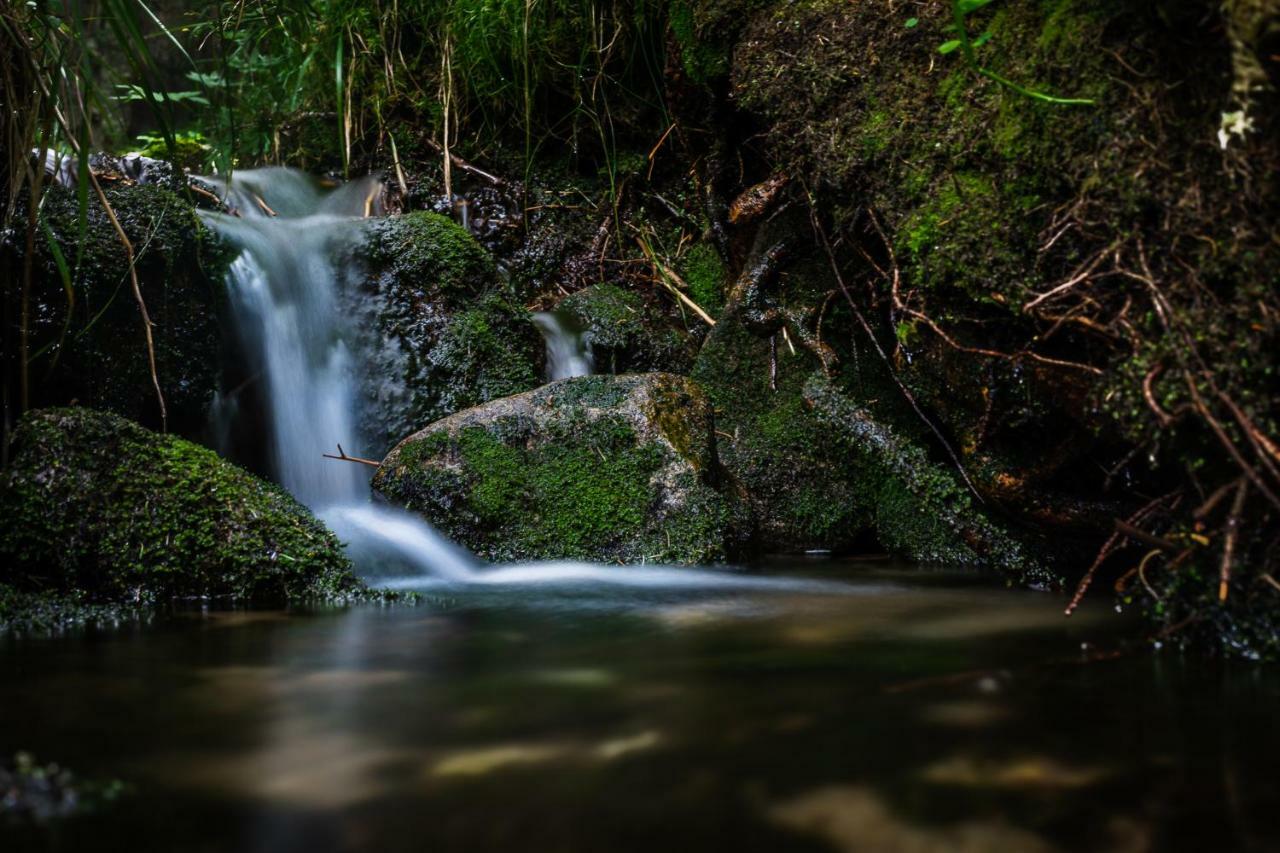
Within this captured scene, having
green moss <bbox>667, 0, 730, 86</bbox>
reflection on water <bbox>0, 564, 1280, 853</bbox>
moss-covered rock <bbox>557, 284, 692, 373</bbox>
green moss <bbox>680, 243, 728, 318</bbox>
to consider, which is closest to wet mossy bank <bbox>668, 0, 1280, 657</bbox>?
reflection on water <bbox>0, 564, 1280, 853</bbox>

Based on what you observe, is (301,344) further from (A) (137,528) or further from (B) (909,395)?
(B) (909,395)

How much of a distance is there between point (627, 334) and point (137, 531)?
9.99ft

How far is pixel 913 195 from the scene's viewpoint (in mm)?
2867

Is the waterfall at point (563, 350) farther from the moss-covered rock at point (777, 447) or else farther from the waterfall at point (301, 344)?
the waterfall at point (301, 344)

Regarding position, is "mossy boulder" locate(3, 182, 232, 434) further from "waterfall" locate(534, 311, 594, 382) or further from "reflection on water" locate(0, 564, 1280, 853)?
"reflection on water" locate(0, 564, 1280, 853)

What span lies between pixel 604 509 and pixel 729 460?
898mm

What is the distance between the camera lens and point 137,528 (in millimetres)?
2936

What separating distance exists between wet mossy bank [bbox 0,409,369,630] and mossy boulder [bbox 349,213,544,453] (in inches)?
68.2

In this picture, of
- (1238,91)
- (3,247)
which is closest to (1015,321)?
(1238,91)

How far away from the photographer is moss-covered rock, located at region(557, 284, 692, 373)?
5441 millimetres

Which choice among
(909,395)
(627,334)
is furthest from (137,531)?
(627,334)

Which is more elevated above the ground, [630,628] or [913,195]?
[913,195]

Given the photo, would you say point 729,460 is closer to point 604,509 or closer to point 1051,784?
point 604,509

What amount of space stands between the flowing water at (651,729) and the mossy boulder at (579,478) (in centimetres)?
91
